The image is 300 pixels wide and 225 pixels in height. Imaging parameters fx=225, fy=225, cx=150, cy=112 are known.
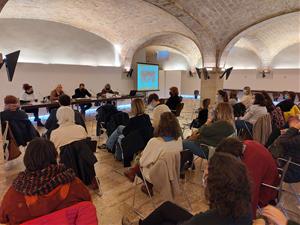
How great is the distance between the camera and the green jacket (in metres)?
3.02

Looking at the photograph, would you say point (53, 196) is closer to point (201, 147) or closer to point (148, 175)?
point (148, 175)

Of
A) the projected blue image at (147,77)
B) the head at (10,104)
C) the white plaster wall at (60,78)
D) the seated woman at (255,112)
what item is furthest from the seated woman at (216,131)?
the projected blue image at (147,77)

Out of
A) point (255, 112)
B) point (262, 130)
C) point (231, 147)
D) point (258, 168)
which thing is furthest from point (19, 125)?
point (255, 112)

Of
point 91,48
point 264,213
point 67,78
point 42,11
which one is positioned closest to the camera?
point 264,213

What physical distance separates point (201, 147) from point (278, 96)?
474 inches

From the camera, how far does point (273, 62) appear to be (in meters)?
13.3

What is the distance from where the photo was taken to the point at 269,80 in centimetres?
1363

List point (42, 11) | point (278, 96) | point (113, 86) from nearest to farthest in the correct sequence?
point (42, 11), point (113, 86), point (278, 96)

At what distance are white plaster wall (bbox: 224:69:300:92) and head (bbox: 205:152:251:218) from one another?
14.2m

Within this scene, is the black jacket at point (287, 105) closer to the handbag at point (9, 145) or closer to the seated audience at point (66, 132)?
the seated audience at point (66, 132)

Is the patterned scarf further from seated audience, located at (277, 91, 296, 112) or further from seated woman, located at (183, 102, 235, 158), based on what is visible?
seated audience, located at (277, 91, 296, 112)

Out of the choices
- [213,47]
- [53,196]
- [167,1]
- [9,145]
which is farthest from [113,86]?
[53,196]

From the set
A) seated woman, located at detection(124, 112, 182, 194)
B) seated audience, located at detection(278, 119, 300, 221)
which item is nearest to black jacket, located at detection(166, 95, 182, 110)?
seated woman, located at detection(124, 112, 182, 194)

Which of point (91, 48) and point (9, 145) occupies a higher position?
Result: point (91, 48)
